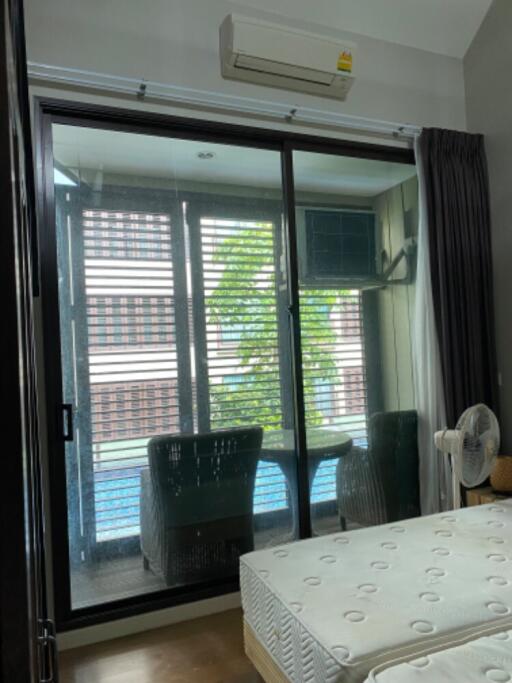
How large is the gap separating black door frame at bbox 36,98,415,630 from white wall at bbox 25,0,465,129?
204mm

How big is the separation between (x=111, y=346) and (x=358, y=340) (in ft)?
4.78

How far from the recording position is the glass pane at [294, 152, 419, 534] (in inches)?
115

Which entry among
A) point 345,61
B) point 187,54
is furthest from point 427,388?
point 187,54

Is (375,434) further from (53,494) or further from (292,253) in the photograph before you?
(53,494)

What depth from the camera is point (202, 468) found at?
264cm

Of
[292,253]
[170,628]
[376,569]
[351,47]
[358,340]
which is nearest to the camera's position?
[376,569]

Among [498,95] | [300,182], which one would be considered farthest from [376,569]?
[498,95]

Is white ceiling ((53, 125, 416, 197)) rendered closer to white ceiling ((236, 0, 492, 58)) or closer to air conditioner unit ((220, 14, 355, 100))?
air conditioner unit ((220, 14, 355, 100))

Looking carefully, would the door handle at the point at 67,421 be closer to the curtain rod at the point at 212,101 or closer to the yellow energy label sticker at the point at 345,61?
the curtain rod at the point at 212,101

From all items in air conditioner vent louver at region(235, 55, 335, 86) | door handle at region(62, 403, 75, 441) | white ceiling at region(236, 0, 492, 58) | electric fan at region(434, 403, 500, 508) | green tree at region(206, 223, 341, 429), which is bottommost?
electric fan at region(434, 403, 500, 508)

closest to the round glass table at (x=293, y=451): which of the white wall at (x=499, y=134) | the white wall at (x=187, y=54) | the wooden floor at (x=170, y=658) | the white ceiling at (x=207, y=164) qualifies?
the wooden floor at (x=170, y=658)

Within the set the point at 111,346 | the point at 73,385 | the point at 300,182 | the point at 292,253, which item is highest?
the point at 300,182

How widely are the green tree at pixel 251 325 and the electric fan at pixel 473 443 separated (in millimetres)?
771

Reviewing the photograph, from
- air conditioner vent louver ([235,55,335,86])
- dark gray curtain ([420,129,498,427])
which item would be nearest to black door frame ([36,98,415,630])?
air conditioner vent louver ([235,55,335,86])
